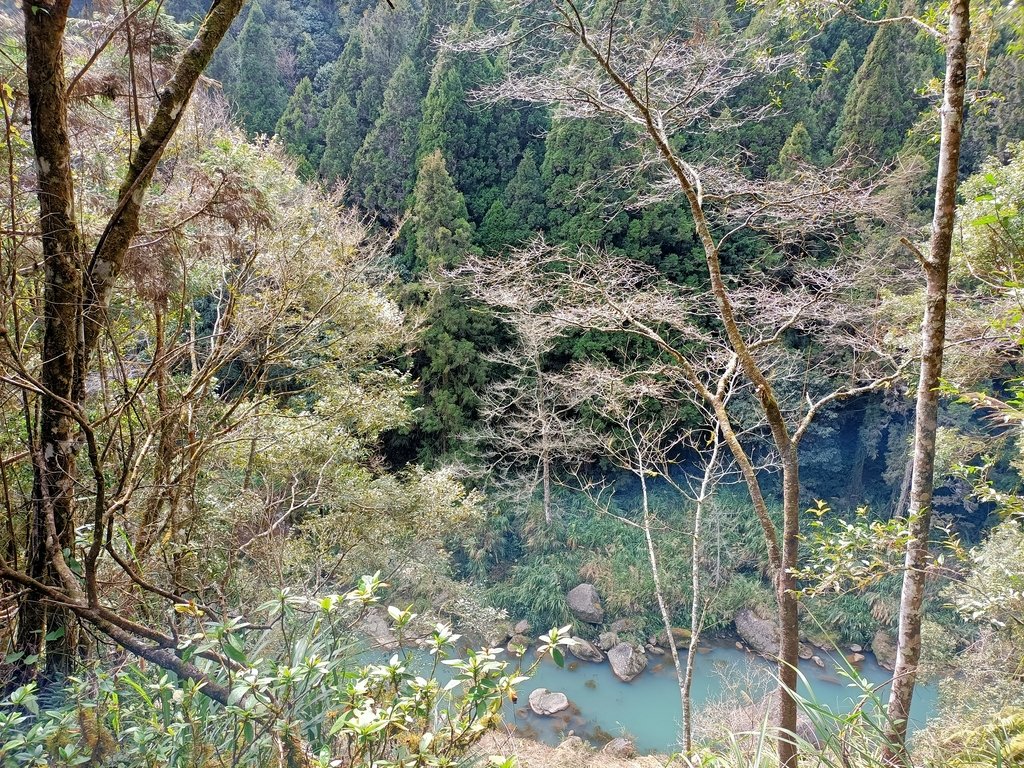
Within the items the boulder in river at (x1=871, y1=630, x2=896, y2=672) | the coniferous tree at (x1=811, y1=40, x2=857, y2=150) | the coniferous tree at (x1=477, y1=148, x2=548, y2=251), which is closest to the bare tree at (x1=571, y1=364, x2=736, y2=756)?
the boulder in river at (x1=871, y1=630, x2=896, y2=672)

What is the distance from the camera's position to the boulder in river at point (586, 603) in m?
7.38

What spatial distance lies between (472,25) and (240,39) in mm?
5544

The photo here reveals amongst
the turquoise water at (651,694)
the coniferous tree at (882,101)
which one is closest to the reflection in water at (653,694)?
the turquoise water at (651,694)

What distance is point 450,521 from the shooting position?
211 inches

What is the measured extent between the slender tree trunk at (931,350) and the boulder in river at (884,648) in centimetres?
647

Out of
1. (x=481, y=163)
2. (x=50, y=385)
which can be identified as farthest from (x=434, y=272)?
(x=50, y=385)

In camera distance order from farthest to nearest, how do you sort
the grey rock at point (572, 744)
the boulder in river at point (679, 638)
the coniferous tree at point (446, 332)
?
the coniferous tree at point (446, 332)
the boulder in river at point (679, 638)
the grey rock at point (572, 744)

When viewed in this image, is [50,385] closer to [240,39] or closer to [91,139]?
[91,139]

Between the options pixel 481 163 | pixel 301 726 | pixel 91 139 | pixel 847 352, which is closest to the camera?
pixel 301 726

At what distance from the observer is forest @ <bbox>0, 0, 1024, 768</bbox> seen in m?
1.20

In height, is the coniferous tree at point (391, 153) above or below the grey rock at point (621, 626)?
above

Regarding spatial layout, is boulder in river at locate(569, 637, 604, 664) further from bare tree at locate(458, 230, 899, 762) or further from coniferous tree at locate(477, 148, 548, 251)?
coniferous tree at locate(477, 148, 548, 251)

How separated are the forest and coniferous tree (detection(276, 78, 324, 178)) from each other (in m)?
0.08

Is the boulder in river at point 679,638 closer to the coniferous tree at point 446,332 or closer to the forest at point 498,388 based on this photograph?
the forest at point 498,388
